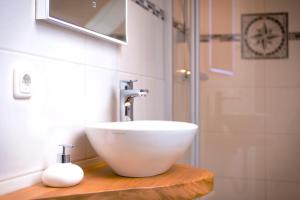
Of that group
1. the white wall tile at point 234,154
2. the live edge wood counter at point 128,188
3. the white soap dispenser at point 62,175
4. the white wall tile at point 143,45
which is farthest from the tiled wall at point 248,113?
the white soap dispenser at point 62,175

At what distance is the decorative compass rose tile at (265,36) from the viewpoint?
2480mm

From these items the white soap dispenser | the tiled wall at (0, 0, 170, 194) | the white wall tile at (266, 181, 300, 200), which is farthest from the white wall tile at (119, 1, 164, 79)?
the white wall tile at (266, 181, 300, 200)

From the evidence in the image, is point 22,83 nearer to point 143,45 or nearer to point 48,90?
point 48,90

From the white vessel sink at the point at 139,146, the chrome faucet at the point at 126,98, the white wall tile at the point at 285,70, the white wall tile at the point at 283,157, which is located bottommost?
the white wall tile at the point at 283,157

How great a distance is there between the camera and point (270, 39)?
98.6 inches

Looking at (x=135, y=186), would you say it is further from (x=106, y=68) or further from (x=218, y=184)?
(x=218, y=184)

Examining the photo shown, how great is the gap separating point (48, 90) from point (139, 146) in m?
0.32

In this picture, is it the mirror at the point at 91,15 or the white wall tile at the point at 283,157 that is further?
the white wall tile at the point at 283,157

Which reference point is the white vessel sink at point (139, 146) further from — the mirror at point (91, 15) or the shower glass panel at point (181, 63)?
the shower glass panel at point (181, 63)

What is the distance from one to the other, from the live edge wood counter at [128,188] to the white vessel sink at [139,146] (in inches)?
1.4

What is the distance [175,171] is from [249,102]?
A: 147 centimetres

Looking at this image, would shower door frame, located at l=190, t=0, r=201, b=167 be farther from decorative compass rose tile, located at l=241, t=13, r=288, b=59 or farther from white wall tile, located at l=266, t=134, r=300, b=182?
white wall tile, located at l=266, t=134, r=300, b=182

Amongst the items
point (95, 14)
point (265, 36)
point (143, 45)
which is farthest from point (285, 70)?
point (95, 14)

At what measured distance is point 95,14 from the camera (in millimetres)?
1340
